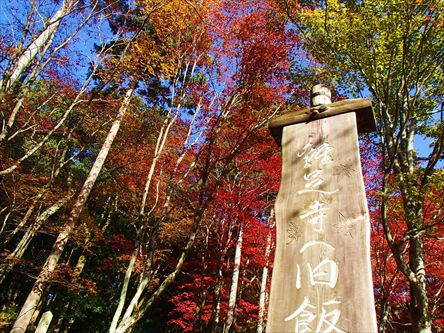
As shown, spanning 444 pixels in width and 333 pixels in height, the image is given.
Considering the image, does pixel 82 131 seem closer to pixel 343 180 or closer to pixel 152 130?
pixel 152 130

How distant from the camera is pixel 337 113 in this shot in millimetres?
2121

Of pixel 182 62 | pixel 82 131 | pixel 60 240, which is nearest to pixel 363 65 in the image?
pixel 182 62

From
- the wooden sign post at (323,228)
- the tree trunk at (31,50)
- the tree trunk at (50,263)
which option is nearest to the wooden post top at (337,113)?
the wooden sign post at (323,228)

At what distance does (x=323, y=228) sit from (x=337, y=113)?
857 mm

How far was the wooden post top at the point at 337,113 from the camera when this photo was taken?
82.0 inches

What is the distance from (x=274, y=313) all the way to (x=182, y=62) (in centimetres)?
834

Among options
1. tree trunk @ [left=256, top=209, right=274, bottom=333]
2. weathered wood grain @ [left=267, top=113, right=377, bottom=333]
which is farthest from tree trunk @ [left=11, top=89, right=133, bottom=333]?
tree trunk @ [left=256, top=209, right=274, bottom=333]

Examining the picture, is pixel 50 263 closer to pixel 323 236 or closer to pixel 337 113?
pixel 323 236

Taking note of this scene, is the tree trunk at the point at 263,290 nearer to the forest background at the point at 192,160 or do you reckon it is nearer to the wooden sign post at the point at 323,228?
A: the forest background at the point at 192,160

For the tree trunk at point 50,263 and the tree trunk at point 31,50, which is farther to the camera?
the tree trunk at point 50,263

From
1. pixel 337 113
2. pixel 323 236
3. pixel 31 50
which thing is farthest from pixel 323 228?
pixel 31 50

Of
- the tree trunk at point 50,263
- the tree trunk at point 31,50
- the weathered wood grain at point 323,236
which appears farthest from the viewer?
the tree trunk at point 50,263

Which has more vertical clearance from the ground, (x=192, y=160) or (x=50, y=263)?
(x=192, y=160)

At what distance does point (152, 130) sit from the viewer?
1441 centimetres
